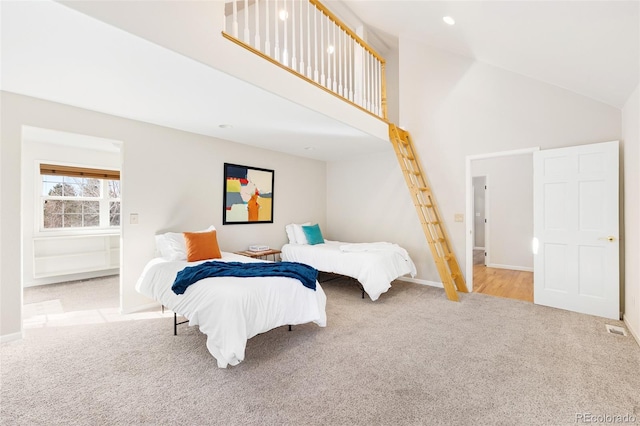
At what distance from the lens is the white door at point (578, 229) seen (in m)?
3.17

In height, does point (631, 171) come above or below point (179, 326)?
above

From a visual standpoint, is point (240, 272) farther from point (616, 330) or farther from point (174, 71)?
point (616, 330)

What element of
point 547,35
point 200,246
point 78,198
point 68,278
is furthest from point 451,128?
point 68,278

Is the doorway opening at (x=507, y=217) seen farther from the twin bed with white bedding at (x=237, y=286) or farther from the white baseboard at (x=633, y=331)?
the twin bed with white bedding at (x=237, y=286)

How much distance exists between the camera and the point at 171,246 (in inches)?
137

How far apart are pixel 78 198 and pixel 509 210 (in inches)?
322

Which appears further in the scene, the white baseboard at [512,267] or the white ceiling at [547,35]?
the white baseboard at [512,267]

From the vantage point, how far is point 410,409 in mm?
1770

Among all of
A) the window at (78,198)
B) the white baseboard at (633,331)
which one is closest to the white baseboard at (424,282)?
the white baseboard at (633,331)

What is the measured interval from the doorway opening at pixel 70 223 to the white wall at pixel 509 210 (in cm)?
675

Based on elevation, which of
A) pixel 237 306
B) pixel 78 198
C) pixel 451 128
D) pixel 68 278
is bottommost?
pixel 68 278

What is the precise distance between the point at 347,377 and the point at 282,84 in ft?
8.51

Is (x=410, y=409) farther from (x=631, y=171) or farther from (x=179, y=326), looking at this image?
(x=631, y=171)

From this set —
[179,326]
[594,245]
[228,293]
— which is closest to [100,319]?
[179,326]
